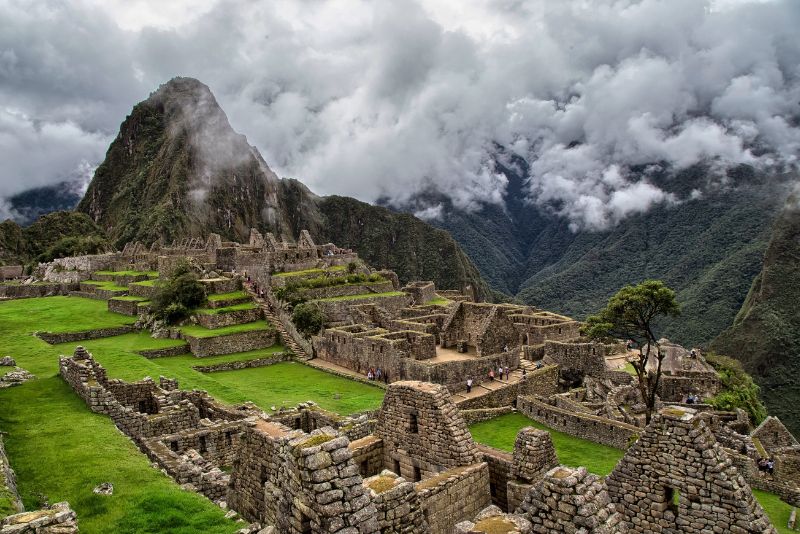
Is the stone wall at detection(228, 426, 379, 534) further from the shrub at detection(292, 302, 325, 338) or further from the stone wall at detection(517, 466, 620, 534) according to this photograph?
the shrub at detection(292, 302, 325, 338)

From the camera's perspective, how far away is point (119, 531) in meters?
5.70

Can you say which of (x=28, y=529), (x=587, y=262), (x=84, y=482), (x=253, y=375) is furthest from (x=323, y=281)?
(x=587, y=262)

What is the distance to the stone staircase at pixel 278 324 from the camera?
91.4ft

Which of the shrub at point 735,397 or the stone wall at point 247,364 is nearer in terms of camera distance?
the shrub at point 735,397

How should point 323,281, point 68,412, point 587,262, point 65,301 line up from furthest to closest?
point 587,262, point 65,301, point 323,281, point 68,412

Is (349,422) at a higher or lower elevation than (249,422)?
→ lower

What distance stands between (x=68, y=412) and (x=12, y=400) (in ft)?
5.16

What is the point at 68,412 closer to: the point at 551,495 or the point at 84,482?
the point at 84,482

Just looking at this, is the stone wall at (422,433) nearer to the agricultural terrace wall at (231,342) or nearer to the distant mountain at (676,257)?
the agricultural terrace wall at (231,342)

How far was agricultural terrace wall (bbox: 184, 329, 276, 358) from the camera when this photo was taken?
26172mm

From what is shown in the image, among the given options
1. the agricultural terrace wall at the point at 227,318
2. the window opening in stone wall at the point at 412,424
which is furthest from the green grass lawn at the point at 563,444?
the agricultural terrace wall at the point at 227,318

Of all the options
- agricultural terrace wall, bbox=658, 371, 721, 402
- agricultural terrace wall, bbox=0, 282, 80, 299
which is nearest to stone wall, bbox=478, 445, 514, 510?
agricultural terrace wall, bbox=658, 371, 721, 402

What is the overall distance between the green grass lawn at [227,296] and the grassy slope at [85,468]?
784 inches

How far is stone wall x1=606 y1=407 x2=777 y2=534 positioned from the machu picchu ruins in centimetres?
1
